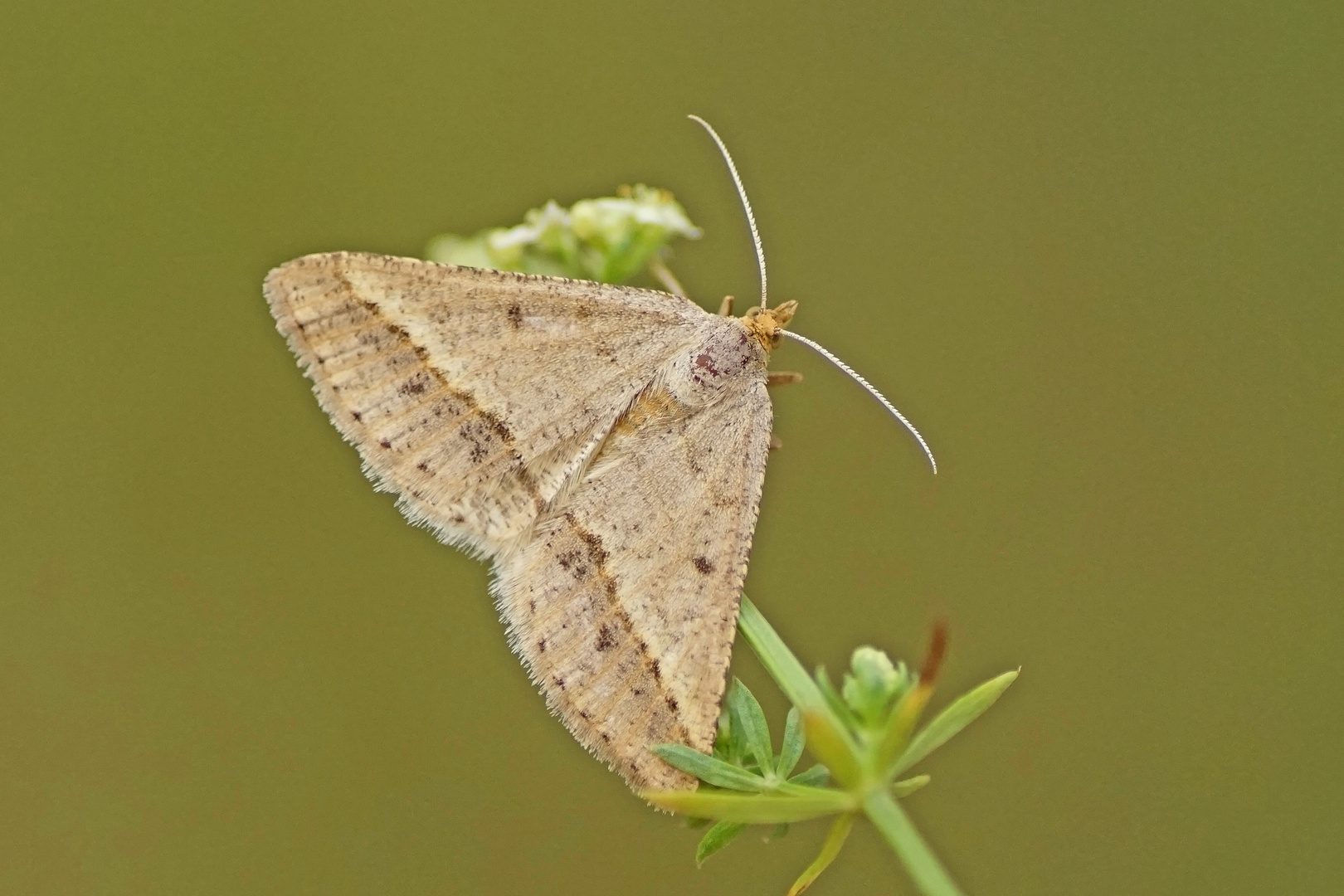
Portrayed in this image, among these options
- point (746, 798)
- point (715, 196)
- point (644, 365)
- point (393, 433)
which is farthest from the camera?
point (715, 196)

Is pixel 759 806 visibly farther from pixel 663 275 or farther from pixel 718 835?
pixel 663 275

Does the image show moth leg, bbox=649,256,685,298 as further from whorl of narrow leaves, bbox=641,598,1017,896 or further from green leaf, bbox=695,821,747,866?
green leaf, bbox=695,821,747,866

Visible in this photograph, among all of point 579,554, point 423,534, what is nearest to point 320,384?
point 423,534

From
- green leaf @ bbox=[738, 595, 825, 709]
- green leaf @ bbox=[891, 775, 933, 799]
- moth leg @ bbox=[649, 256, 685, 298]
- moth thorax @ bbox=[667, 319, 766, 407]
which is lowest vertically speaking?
green leaf @ bbox=[891, 775, 933, 799]

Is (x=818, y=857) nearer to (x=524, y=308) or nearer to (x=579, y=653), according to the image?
(x=579, y=653)

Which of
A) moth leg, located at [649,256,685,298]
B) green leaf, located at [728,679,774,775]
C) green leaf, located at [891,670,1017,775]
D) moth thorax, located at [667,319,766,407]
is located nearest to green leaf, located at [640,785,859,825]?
green leaf, located at [891,670,1017,775]

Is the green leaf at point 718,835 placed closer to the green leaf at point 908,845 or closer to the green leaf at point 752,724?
the green leaf at point 752,724

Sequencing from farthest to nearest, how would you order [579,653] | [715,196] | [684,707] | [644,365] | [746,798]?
[715,196] → [644,365] → [579,653] → [684,707] → [746,798]
